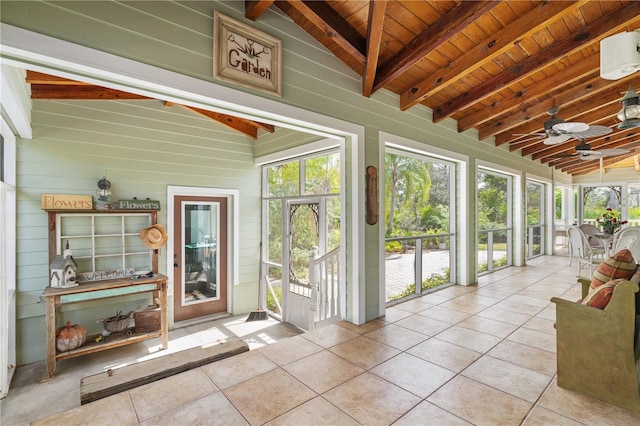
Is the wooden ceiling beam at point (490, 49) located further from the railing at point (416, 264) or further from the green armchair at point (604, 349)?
the green armchair at point (604, 349)

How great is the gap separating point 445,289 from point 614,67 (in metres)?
→ 4.07

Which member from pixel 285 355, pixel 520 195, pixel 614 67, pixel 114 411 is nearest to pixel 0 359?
pixel 114 411

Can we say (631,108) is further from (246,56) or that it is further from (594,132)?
(246,56)

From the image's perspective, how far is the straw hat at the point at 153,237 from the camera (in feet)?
14.5

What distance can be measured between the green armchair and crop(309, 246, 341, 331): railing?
2265 millimetres

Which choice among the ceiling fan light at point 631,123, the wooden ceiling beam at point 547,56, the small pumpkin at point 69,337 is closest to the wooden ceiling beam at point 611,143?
the wooden ceiling beam at point 547,56

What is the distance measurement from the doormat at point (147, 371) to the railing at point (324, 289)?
4.56 ft

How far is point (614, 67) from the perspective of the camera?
1782 millimetres

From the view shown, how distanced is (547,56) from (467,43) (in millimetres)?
979

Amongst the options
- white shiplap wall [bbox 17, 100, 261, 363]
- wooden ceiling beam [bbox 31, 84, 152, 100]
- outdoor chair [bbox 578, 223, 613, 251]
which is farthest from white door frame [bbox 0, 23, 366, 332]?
outdoor chair [bbox 578, 223, 613, 251]

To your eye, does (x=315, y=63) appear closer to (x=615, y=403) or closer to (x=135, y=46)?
(x=135, y=46)

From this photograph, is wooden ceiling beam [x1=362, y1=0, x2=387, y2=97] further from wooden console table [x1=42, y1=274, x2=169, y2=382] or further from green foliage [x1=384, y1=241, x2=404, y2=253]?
wooden console table [x1=42, y1=274, x2=169, y2=382]

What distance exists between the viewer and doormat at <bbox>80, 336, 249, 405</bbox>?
7.30ft

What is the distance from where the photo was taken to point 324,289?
4.13 m
